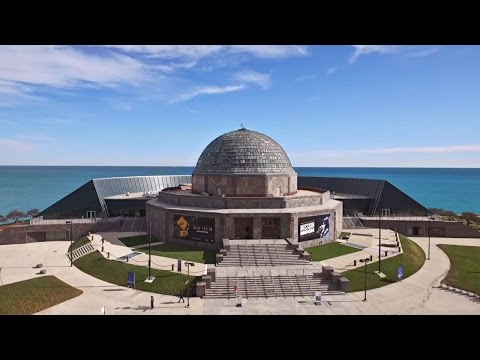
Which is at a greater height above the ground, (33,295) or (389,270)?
(389,270)

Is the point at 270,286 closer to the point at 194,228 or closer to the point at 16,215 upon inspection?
the point at 194,228

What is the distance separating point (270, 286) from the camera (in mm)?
25750

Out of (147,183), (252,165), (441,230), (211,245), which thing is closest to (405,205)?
(441,230)

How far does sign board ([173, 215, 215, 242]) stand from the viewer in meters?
34.8

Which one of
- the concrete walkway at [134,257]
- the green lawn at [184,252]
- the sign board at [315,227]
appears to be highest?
the sign board at [315,227]

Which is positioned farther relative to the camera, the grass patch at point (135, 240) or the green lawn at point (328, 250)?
the grass patch at point (135, 240)

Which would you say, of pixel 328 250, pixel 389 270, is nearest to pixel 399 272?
pixel 389 270

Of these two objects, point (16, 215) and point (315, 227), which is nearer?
point (315, 227)

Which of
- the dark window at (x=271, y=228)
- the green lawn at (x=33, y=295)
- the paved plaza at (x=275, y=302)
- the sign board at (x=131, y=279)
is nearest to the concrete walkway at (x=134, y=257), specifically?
the paved plaza at (x=275, y=302)

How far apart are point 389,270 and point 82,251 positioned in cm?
3163

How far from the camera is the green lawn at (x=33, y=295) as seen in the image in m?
22.6

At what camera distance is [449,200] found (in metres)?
136

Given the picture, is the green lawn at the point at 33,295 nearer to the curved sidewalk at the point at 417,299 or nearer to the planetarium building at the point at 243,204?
the planetarium building at the point at 243,204

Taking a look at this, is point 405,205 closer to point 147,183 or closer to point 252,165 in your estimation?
point 252,165
